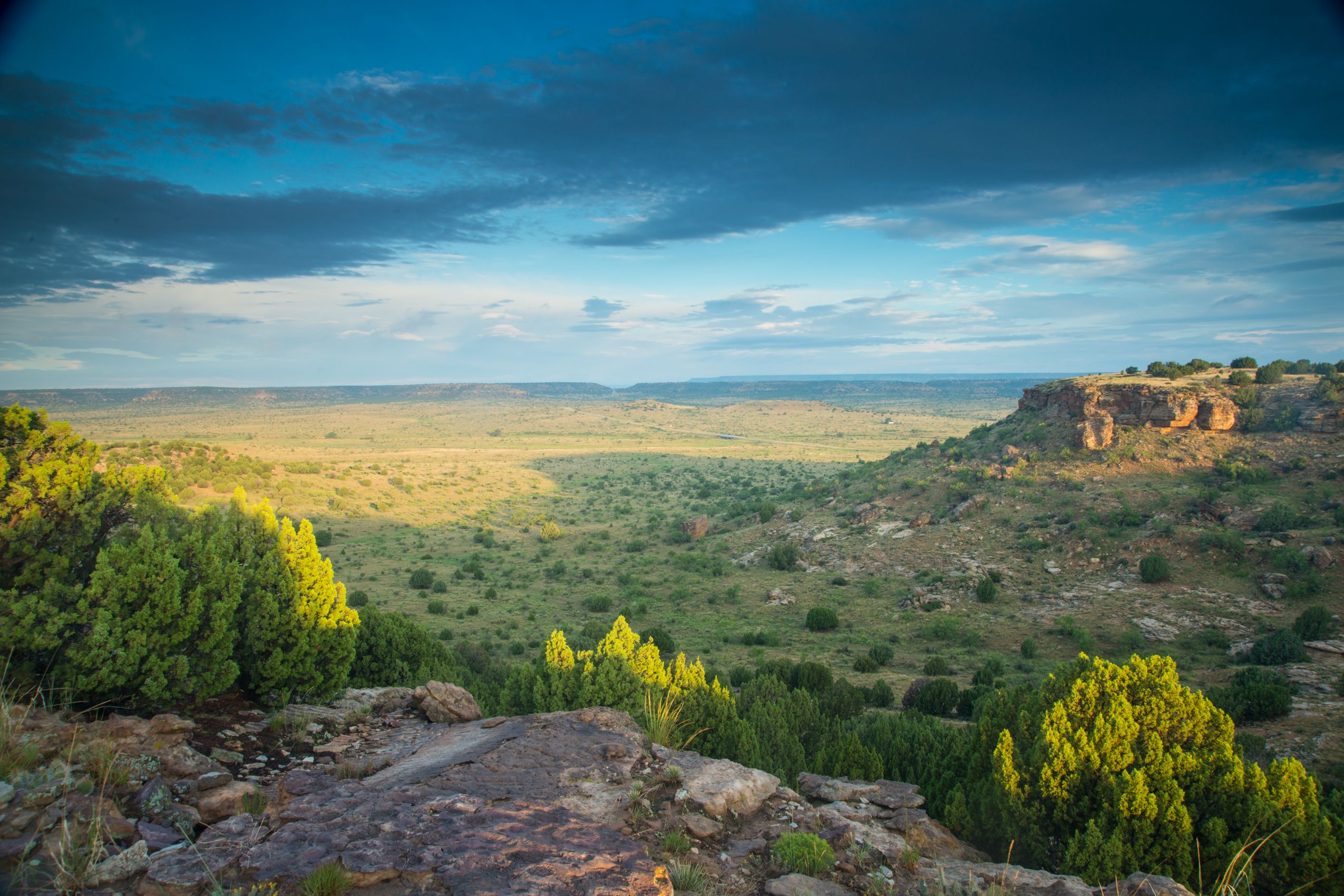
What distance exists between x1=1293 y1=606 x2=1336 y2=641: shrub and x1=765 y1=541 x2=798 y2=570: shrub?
20.5m

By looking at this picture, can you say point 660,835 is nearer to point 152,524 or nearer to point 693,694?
point 693,694

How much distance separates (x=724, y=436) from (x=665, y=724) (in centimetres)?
11587

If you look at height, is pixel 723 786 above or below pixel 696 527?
above

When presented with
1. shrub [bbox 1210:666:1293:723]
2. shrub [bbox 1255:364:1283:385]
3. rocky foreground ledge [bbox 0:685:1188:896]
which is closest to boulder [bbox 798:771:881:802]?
rocky foreground ledge [bbox 0:685:1188:896]

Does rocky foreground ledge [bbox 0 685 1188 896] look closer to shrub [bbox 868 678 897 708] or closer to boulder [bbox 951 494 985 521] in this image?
shrub [bbox 868 678 897 708]

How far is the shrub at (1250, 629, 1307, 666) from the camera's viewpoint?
16.8 metres

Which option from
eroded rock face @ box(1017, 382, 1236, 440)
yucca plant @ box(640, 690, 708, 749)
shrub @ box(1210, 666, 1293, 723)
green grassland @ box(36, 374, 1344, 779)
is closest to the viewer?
yucca plant @ box(640, 690, 708, 749)

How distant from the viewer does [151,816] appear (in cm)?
560

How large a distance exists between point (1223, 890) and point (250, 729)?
11.1 meters

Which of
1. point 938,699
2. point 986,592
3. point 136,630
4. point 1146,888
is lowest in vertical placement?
point 986,592

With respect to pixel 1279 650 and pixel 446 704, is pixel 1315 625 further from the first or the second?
pixel 446 704

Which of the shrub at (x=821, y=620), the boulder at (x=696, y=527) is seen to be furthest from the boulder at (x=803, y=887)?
the boulder at (x=696, y=527)

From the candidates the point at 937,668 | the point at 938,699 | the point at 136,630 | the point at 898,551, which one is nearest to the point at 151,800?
the point at 136,630

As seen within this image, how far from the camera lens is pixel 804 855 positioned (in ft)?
19.6
